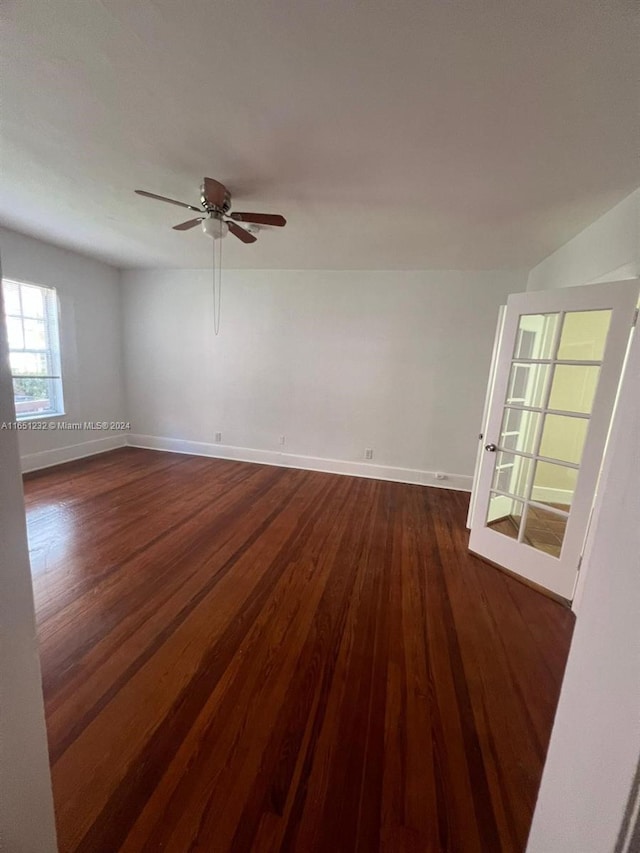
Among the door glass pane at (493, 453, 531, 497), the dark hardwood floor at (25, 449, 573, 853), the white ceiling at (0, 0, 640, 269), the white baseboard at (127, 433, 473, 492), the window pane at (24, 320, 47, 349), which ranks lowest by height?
the dark hardwood floor at (25, 449, 573, 853)

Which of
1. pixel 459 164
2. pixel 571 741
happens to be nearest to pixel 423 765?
pixel 571 741

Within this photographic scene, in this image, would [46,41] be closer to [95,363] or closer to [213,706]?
[213,706]

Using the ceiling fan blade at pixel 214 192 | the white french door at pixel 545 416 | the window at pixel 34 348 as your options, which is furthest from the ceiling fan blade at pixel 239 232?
the window at pixel 34 348

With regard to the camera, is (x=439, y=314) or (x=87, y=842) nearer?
(x=87, y=842)

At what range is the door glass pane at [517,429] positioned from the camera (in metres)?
2.39

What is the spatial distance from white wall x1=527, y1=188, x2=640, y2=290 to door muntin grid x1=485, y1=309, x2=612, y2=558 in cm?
29

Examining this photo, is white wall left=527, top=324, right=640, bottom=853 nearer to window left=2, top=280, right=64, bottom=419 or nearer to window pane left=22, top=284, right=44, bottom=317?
window left=2, top=280, right=64, bottom=419

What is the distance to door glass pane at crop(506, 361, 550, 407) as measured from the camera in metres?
2.33

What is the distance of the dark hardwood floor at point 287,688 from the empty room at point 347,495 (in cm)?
1

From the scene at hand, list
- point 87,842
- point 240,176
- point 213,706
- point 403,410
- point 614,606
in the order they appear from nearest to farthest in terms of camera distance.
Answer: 1. point 614,606
2. point 87,842
3. point 213,706
4. point 240,176
5. point 403,410

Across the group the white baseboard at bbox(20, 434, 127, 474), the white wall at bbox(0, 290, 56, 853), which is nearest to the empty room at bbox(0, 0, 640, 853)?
the white wall at bbox(0, 290, 56, 853)

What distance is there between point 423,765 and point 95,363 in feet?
17.3

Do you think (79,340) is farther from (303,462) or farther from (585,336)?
(585,336)

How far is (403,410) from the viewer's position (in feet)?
12.9
